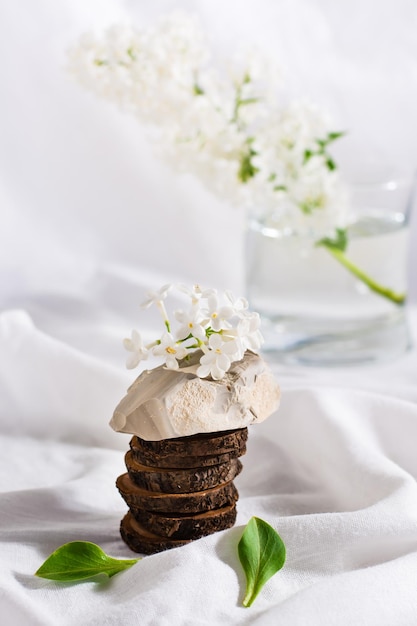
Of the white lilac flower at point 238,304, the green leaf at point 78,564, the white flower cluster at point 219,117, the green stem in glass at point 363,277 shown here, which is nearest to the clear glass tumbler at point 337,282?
the green stem in glass at point 363,277

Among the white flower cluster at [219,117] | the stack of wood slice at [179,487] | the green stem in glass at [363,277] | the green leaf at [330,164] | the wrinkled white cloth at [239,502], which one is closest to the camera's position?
the wrinkled white cloth at [239,502]

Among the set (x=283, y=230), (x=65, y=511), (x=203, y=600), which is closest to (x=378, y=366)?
(x=283, y=230)

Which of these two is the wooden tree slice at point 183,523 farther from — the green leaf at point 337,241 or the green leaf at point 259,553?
the green leaf at point 337,241

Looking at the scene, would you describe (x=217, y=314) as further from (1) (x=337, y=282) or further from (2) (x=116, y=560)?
(1) (x=337, y=282)

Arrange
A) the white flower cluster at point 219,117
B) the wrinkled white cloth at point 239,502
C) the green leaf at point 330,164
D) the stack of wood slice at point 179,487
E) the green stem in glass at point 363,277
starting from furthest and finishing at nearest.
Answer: the green stem in glass at point 363,277
the green leaf at point 330,164
the white flower cluster at point 219,117
the stack of wood slice at point 179,487
the wrinkled white cloth at point 239,502

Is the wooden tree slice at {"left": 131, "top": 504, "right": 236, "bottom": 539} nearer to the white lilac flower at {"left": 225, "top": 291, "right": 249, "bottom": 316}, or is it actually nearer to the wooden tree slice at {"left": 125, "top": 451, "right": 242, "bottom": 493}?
the wooden tree slice at {"left": 125, "top": 451, "right": 242, "bottom": 493}

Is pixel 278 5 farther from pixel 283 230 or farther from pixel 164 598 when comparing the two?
pixel 164 598
